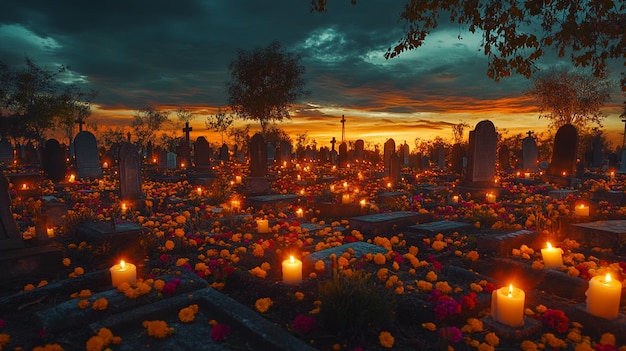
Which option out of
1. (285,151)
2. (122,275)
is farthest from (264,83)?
(122,275)

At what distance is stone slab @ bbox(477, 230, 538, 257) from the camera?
5.84 meters

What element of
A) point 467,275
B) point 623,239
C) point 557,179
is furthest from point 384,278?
point 557,179

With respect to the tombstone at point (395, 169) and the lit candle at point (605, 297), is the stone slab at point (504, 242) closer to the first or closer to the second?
the lit candle at point (605, 297)

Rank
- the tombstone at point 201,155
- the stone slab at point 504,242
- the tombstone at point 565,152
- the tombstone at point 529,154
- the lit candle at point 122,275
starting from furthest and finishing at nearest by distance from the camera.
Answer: the tombstone at point 529,154, the tombstone at point 201,155, the tombstone at point 565,152, the stone slab at point 504,242, the lit candle at point 122,275

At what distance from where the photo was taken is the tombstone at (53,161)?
15883 mm

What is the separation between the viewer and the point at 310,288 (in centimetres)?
427

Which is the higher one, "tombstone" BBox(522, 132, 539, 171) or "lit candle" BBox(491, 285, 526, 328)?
"tombstone" BBox(522, 132, 539, 171)

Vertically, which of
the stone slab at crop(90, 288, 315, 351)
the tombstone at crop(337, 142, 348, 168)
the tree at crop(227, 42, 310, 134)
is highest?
the tree at crop(227, 42, 310, 134)

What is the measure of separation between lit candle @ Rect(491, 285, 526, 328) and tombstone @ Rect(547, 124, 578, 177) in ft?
47.4

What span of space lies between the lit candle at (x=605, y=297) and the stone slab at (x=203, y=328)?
9.39 feet

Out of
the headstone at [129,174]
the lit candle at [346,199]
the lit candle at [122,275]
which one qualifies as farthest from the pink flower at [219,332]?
the headstone at [129,174]

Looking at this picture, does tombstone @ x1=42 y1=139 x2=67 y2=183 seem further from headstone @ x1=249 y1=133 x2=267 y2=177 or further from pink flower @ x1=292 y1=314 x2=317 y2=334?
pink flower @ x1=292 y1=314 x2=317 y2=334

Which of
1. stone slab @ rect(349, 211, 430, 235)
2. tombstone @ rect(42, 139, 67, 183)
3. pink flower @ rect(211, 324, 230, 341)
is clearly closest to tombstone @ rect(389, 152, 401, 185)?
stone slab @ rect(349, 211, 430, 235)

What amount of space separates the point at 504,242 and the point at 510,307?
2.79 meters
